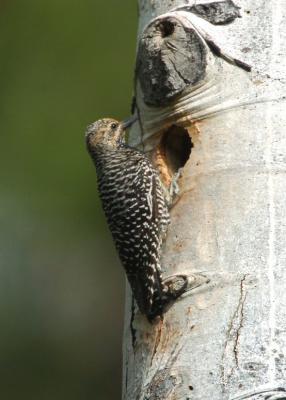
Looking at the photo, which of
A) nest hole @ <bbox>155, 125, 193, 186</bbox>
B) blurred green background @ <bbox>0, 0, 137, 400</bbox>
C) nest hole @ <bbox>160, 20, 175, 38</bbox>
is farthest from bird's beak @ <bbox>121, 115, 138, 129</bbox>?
blurred green background @ <bbox>0, 0, 137, 400</bbox>

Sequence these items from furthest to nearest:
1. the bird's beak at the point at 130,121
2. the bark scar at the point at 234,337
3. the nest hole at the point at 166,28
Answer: the bird's beak at the point at 130,121 → the nest hole at the point at 166,28 → the bark scar at the point at 234,337

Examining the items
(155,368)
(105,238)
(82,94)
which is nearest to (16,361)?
(105,238)

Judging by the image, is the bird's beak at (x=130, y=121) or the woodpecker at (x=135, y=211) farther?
the bird's beak at (x=130, y=121)

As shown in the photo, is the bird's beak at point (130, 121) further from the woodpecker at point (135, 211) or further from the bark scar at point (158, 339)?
the bark scar at point (158, 339)

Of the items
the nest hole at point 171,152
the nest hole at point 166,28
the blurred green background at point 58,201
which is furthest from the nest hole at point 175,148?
the blurred green background at point 58,201

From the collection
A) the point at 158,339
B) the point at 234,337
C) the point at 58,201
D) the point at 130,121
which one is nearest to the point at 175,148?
the point at 130,121

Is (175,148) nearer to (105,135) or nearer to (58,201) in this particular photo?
(105,135)

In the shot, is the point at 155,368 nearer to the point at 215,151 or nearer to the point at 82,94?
the point at 215,151

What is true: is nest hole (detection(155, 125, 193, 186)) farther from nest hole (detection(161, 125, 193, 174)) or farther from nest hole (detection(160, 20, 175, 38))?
nest hole (detection(160, 20, 175, 38))
